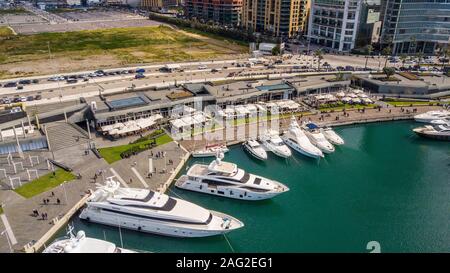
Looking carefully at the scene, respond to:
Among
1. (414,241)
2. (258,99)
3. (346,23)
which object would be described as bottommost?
(414,241)

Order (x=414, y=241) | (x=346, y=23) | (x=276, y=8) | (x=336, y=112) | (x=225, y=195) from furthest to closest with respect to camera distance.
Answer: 1. (x=276, y=8)
2. (x=346, y=23)
3. (x=336, y=112)
4. (x=225, y=195)
5. (x=414, y=241)

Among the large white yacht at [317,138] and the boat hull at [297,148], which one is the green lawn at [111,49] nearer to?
the large white yacht at [317,138]

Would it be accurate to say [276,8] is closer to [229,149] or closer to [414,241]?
[229,149]

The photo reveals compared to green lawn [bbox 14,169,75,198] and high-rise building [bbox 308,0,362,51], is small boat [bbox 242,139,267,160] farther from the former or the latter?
high-rise building [bbox 308,0,362,51]

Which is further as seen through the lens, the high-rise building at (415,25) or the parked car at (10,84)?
the high-rise building at (415,25)

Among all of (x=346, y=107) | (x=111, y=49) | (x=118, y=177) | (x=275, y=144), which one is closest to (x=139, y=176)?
(x=118, y=177)

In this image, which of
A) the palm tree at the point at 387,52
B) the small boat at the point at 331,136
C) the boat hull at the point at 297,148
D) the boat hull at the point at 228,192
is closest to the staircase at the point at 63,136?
the boat hull at the point at 228,192
